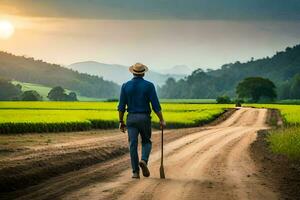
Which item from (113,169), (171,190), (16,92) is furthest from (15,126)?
(16,92)

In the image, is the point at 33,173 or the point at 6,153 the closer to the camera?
the point at 33,173

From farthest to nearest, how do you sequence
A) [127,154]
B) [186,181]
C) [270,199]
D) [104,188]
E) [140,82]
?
[127,154]
[140,82]
[186,181]
[104,188]
[270,199]

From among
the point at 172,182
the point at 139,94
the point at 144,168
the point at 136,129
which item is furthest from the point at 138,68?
the point at 172,182

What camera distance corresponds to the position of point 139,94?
47.3 ft

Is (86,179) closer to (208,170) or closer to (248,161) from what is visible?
(208,170)

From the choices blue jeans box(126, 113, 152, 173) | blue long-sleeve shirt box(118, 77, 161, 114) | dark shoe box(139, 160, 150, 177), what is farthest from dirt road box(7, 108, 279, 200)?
blue long-sleeve shirt box(118, 77, 161, 114)

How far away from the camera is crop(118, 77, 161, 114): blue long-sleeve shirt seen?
14422 mm

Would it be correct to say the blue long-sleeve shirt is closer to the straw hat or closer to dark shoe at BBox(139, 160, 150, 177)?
the straw hat

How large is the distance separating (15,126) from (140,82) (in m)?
20.6

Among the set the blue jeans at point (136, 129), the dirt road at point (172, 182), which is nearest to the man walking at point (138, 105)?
the blue jeans at point (136, 129)

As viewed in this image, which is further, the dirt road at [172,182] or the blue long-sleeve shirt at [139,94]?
the blue long-sleeve shirt at [139,94]

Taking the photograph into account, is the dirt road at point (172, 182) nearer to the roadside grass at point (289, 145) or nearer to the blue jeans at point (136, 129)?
the blue jeans at point (136, 129)

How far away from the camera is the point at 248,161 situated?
1906 centimetres

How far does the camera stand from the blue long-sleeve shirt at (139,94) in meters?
14.4
